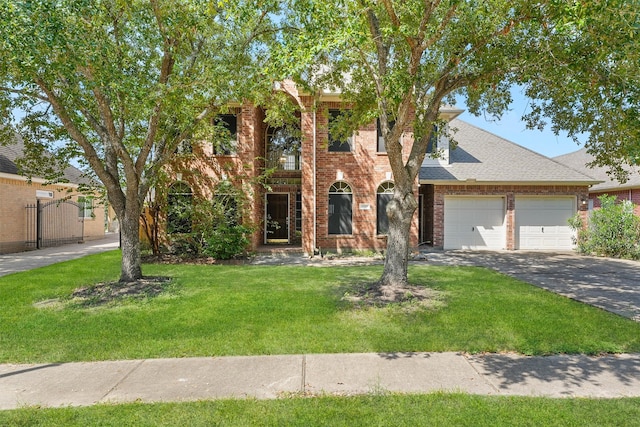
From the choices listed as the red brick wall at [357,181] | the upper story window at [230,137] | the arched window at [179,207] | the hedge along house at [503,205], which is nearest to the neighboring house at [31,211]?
the arched window at [179,207]

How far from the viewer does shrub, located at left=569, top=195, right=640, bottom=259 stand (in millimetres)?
12953

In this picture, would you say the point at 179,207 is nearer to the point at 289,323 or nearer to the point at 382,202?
the point at 382,202

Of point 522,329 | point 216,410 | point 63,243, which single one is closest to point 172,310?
point 216,410

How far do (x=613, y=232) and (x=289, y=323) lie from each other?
13818 mm

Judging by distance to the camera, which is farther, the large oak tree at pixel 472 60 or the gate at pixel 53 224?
the gate at pixel 53 224

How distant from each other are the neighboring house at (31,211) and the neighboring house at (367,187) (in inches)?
225

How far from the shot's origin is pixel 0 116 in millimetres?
8328

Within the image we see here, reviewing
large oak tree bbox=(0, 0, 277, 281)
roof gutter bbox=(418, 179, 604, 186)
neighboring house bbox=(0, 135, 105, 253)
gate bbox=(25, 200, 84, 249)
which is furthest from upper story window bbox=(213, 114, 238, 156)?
roof gutter bbox=(418, 179, 604, 186)

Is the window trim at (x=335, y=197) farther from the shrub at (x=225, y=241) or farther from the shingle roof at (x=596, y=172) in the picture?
the shingle roof at (x=596, y=172)

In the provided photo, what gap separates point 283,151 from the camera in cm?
1590

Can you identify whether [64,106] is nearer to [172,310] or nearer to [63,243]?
[172,310]

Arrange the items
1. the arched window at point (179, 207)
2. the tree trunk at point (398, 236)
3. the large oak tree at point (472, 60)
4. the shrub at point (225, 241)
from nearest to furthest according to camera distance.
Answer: the large oak tree at point (472, 60) < the tree trunk at point (398, 236) < the shrub at point (225, 241) < the arched window at point (179, 207)

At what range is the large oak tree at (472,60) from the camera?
5.19 meters

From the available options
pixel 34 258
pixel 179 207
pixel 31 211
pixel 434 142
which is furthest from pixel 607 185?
pixel 31 211
